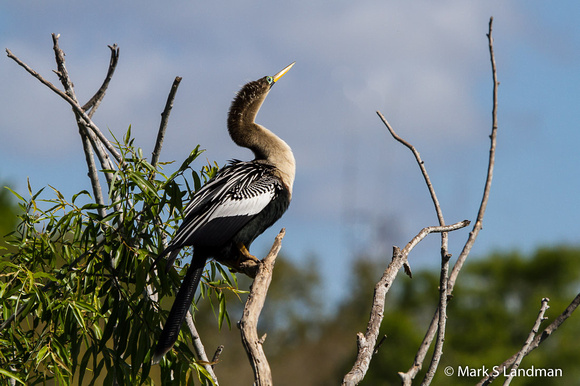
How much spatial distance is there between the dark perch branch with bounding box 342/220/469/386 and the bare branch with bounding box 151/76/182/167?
1.55m

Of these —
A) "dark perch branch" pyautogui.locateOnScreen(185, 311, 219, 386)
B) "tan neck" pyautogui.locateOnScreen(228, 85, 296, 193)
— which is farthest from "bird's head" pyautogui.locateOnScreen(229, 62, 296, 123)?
"dark perch branch" pyautogui.locateOnScreen(185, 311, 219, 386)

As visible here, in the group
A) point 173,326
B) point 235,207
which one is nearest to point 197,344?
point 173,326

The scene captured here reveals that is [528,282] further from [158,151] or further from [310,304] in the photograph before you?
[158,151]

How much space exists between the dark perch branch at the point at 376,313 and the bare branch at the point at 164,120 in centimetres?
155

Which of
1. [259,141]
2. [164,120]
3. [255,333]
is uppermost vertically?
[259,141]

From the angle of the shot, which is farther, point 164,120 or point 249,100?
point 249,100

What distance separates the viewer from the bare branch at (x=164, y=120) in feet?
11.9

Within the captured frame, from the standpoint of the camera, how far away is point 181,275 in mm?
3980

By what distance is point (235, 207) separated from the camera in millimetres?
3711

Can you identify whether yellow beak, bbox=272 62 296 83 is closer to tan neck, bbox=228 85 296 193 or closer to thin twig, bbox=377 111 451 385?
tan neck, bbox=228 85 296 193

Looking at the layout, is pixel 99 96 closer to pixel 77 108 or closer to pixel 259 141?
pixel 77 108

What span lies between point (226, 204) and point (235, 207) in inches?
2.3

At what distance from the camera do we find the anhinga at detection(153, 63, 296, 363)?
3.34 metres

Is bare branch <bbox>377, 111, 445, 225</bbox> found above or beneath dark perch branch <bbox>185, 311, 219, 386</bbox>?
above
